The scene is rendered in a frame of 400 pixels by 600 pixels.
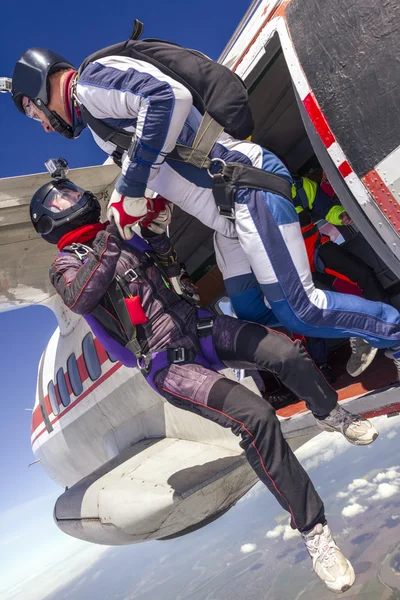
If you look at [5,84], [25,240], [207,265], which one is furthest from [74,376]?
[5,84]

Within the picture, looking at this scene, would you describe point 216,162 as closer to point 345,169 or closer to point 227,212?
point 227,212

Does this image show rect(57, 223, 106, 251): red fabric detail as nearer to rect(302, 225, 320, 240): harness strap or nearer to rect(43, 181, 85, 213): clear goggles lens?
rect(43, 181, 85, 213): clear goggles lens

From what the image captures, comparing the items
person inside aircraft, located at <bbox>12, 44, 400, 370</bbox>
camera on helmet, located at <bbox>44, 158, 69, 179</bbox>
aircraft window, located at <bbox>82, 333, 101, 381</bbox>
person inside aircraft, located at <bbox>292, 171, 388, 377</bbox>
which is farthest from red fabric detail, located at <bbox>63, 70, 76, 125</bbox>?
aircraft window, located at <bbox>82, 333, 101, 381</bbox>

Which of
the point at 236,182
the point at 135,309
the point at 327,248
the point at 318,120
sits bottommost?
the point at 135,309

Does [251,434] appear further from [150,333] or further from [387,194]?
[387,194]

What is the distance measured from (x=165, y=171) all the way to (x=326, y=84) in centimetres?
118

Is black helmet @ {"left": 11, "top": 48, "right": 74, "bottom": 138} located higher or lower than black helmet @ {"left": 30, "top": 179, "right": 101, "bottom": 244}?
higher

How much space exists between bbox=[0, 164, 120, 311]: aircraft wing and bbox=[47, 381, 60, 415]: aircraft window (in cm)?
171

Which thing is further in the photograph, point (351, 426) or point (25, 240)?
point (25, 240)

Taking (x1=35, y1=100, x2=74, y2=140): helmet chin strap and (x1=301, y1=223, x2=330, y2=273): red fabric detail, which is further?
(x1=301, y1=223, x2=330, y2=273): red fabric detail

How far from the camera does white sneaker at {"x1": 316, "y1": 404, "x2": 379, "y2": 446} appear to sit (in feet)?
9.88

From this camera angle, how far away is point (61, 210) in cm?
374

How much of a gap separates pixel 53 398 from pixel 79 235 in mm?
5900

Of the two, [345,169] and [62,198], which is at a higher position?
[345,169]
